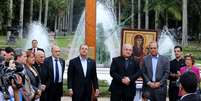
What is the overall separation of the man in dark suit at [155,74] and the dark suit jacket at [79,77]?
118 centimetres

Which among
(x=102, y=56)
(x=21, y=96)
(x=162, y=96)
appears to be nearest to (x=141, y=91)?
(x=162, y=96)

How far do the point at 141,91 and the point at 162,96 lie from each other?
815 mm

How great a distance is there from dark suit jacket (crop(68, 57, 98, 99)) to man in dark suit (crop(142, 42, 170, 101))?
118 cm

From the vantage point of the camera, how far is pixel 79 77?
1099 cm

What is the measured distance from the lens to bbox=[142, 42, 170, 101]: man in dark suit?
37.2 ft

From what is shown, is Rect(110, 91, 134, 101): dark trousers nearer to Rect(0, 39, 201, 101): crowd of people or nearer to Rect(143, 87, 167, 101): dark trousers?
Rect(0, 39, 201, 101): crowd of people

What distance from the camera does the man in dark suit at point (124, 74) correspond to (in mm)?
11102

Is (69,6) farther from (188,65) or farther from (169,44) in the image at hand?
(188,65)

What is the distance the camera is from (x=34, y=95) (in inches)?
383

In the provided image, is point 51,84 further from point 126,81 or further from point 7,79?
point 7,79

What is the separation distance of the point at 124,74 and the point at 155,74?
2.40 ft

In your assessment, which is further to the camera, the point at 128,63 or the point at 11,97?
the point at 128,63

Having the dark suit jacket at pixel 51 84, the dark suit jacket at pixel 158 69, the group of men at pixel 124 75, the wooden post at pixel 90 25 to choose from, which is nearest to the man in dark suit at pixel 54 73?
the dark suit jacket at pixel 51 84

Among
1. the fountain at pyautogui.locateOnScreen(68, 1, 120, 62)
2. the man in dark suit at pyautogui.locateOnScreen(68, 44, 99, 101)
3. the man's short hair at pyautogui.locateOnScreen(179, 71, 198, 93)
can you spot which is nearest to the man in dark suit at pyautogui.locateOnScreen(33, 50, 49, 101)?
the man in dark suit at pyautogui.locateOnScreen(68, 44, 99, 101)
